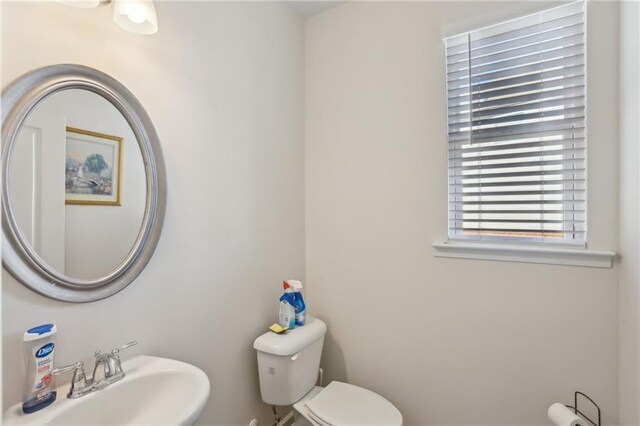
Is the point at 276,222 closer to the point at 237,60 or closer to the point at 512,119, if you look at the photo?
the point at 237,60

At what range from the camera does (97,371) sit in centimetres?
96

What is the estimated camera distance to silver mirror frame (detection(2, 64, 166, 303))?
838 mm

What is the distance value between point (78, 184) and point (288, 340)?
3.48 feet

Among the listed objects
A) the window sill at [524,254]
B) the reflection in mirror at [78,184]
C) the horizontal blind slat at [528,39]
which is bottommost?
the window sill at [524,254]

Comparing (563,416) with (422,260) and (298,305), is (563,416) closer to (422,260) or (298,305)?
(422,260)

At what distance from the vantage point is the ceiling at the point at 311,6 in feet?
6.08

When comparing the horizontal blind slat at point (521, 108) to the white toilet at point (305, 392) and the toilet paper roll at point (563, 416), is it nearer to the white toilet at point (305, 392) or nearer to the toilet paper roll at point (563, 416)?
the toilet paper roll at point (563, 416)

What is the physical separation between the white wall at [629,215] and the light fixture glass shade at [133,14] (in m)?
1.59

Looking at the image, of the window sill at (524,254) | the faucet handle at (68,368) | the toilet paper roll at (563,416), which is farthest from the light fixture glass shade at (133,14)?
the toilet paper roll at (563,416)

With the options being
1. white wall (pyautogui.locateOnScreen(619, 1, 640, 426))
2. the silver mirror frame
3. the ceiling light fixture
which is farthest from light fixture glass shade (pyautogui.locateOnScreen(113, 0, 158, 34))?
white wall (pyautogui.locateOnScreen(619, 1, 640, 426))

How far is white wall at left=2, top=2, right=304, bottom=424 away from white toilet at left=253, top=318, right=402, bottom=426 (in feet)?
0.45

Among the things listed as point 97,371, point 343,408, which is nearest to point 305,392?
point 343,408

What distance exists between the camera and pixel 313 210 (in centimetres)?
198

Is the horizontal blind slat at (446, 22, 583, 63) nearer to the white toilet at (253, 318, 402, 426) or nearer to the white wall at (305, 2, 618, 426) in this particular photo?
the white wall at (305, 2, 618, 426)
